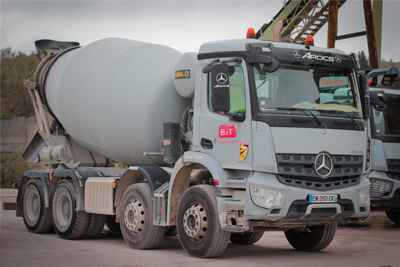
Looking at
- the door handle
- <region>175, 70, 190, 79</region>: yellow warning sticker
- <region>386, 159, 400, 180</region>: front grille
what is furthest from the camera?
<region>386, 159, 400, 180</region>: front grille

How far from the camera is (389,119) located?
1259 centimetres

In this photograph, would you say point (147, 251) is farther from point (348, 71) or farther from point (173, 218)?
point (348, 71)

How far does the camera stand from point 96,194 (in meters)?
9.84

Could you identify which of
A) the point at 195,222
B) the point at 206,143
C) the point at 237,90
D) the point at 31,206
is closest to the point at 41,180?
the point at 31,206

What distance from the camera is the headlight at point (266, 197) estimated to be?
263 inches

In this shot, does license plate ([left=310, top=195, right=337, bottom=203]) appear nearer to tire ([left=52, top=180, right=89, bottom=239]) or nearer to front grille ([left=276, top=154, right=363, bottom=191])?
front grille ([left=276, top=154, right=363, bottom=191])

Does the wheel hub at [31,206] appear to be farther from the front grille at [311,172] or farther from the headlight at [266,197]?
the front grille at [311,172]

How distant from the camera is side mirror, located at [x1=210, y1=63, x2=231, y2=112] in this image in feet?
22.4

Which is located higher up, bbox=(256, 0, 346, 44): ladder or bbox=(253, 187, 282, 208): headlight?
bbox=(256, 0, 346, 44): ladder

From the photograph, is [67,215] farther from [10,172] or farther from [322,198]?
[10,172]

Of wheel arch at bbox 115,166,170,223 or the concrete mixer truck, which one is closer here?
the concrete mixer truck

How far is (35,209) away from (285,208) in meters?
7.06

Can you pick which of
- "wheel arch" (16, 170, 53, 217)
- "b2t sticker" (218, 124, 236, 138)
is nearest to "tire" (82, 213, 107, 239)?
"wheel arch" (16, 170, 53, 217)

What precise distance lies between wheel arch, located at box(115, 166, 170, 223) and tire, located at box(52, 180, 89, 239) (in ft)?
4.37
